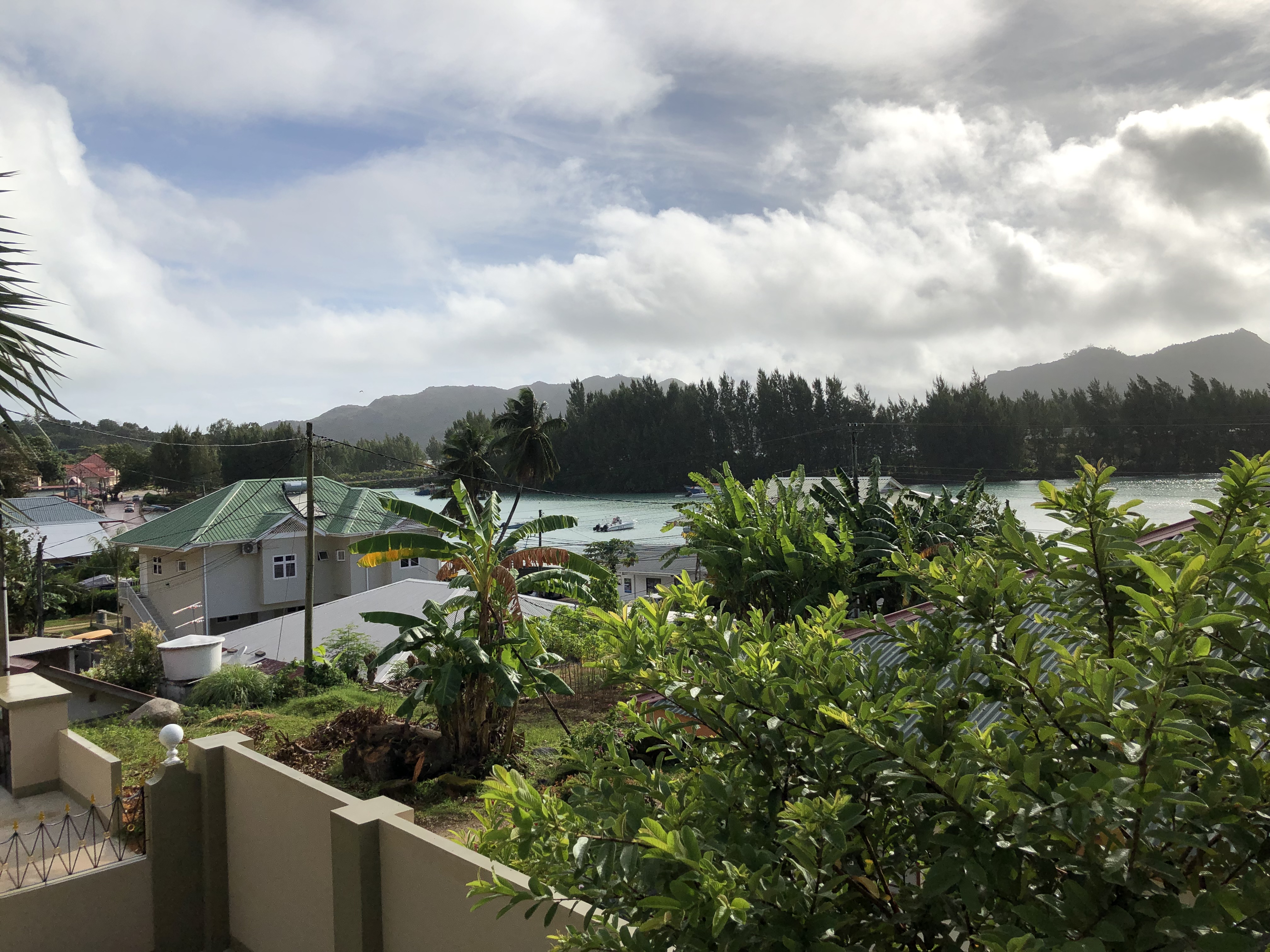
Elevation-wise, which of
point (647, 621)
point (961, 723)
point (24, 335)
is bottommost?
point (961, 723)

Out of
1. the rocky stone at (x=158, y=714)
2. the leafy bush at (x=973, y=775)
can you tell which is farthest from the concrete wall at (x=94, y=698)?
the leafy bush at (x=973, y=775)

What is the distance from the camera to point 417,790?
892cm

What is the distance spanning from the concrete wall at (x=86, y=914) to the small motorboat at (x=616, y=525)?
37.8m

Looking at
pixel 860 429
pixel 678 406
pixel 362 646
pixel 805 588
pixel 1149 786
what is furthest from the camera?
pixel 678 406

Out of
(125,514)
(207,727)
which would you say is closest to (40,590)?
(207,727)

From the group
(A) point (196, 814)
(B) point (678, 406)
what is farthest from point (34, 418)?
(B) point (678, 406)

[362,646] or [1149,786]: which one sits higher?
[1149,786]

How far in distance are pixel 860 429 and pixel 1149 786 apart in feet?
167

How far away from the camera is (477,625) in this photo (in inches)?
392

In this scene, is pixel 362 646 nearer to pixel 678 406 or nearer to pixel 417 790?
pixel 417 790

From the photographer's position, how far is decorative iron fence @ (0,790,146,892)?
8070mm

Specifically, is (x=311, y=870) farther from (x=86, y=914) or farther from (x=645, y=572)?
(x=645, y=572)

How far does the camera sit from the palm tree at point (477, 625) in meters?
9.31

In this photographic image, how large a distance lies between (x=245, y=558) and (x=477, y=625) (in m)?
25.2
